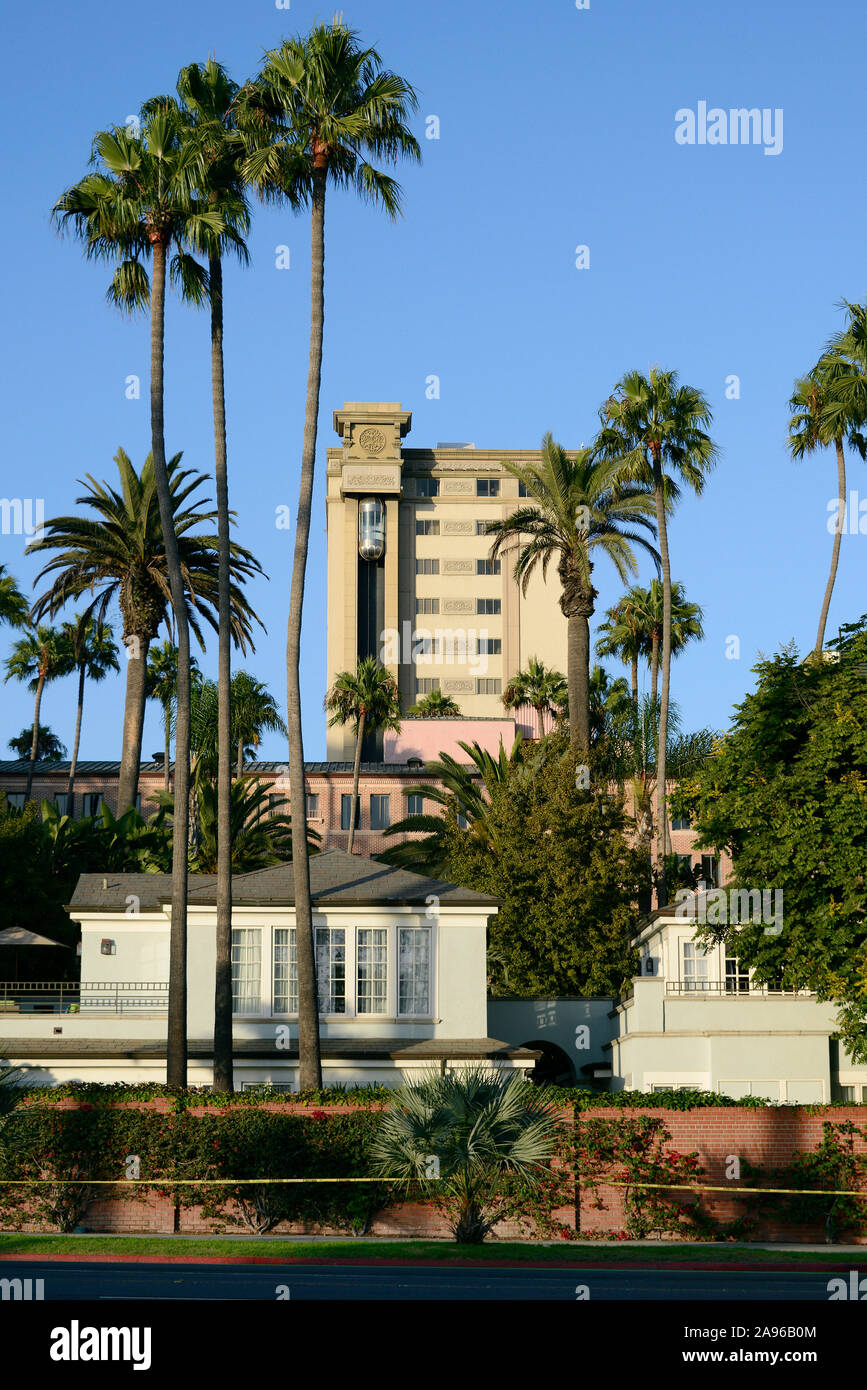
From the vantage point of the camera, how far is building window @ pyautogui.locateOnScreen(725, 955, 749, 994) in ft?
132

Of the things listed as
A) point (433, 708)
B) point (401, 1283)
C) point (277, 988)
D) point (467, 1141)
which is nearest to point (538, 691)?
point (433, 708)

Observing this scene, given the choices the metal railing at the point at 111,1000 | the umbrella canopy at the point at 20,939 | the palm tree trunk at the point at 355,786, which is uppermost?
the palm tree trunk at the point at 355,786

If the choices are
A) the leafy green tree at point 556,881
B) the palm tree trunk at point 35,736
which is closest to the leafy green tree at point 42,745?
the palm tree trunk at point 35,736

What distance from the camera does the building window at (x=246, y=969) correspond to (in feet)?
124

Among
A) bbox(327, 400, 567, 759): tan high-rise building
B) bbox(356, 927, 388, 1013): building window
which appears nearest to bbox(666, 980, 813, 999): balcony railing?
bbox(356, 927, 388, 1013): building window

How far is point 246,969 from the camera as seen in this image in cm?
3794

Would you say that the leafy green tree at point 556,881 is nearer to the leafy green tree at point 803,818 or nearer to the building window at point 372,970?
the leafy green tree at point 803,818

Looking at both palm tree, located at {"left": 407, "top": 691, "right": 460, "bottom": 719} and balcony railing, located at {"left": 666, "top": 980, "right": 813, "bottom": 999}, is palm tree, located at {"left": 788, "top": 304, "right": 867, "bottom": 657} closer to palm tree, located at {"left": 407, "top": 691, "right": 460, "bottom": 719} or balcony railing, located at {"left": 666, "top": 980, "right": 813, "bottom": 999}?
balcony railing, located at {"left": 666, "top": 980, "right": 813, "bottom": 999}

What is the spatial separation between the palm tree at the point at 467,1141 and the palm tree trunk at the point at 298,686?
573 centimetres

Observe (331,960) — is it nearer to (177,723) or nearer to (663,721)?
(177,723)

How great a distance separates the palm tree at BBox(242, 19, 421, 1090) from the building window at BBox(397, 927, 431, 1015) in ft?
8.87

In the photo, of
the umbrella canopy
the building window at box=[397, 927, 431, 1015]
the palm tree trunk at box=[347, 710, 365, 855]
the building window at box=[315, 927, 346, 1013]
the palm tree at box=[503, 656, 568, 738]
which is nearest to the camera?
the building window at box=[397, 927, 431, 1015]

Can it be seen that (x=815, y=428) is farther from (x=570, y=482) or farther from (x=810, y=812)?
(x=810, y=812)
